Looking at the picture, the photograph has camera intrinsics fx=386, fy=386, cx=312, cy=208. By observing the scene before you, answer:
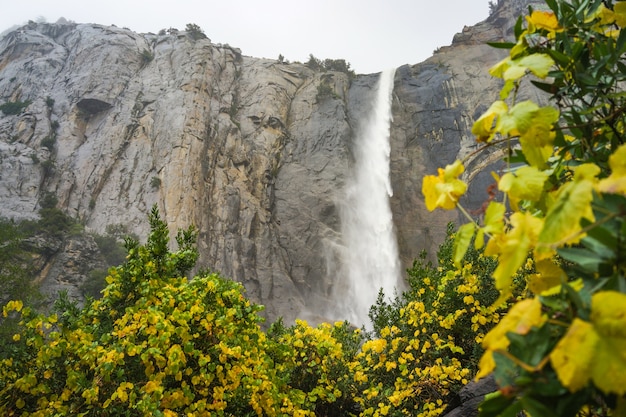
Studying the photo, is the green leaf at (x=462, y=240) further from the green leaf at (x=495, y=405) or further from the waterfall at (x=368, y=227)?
the waterfall at (x=368, y=227)

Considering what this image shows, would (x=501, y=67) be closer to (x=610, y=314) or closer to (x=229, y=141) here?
(x=610, y=314)

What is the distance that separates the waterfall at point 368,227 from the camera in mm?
23000

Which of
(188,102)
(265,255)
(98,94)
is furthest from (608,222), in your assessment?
(98,94)

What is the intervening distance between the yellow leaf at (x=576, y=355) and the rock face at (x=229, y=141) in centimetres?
2213

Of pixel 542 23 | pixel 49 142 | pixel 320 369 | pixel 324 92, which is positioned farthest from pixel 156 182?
pixel 542 23

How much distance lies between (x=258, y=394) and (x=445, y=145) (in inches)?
1047

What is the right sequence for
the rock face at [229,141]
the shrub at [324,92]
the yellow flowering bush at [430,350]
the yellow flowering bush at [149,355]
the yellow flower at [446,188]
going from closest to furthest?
the yellow flower at [446,188]
the yellow flowering bush at [149,355]
the yellow flowering bush at [430,350]
the rock face at [229,141]
the shrub at [324,92]

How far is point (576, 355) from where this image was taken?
1.83 ft

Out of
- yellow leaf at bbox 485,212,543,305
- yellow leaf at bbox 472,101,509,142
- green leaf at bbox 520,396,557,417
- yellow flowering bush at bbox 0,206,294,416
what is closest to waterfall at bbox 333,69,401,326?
yellow flowering bush at bbox 0,206,294,416

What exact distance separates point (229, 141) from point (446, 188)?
2730 cm

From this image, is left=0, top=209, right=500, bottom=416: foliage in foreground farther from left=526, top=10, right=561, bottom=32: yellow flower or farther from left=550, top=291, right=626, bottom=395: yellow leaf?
left=550, top=291, right=626, bottom=395: yellow leaf

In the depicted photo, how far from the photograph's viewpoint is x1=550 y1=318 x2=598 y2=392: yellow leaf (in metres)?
0.55

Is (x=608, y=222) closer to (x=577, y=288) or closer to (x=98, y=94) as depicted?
(x=577, y=288)

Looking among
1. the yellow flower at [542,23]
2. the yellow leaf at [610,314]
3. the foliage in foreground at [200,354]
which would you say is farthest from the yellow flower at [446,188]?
the foliage in foreground at [200,354]
